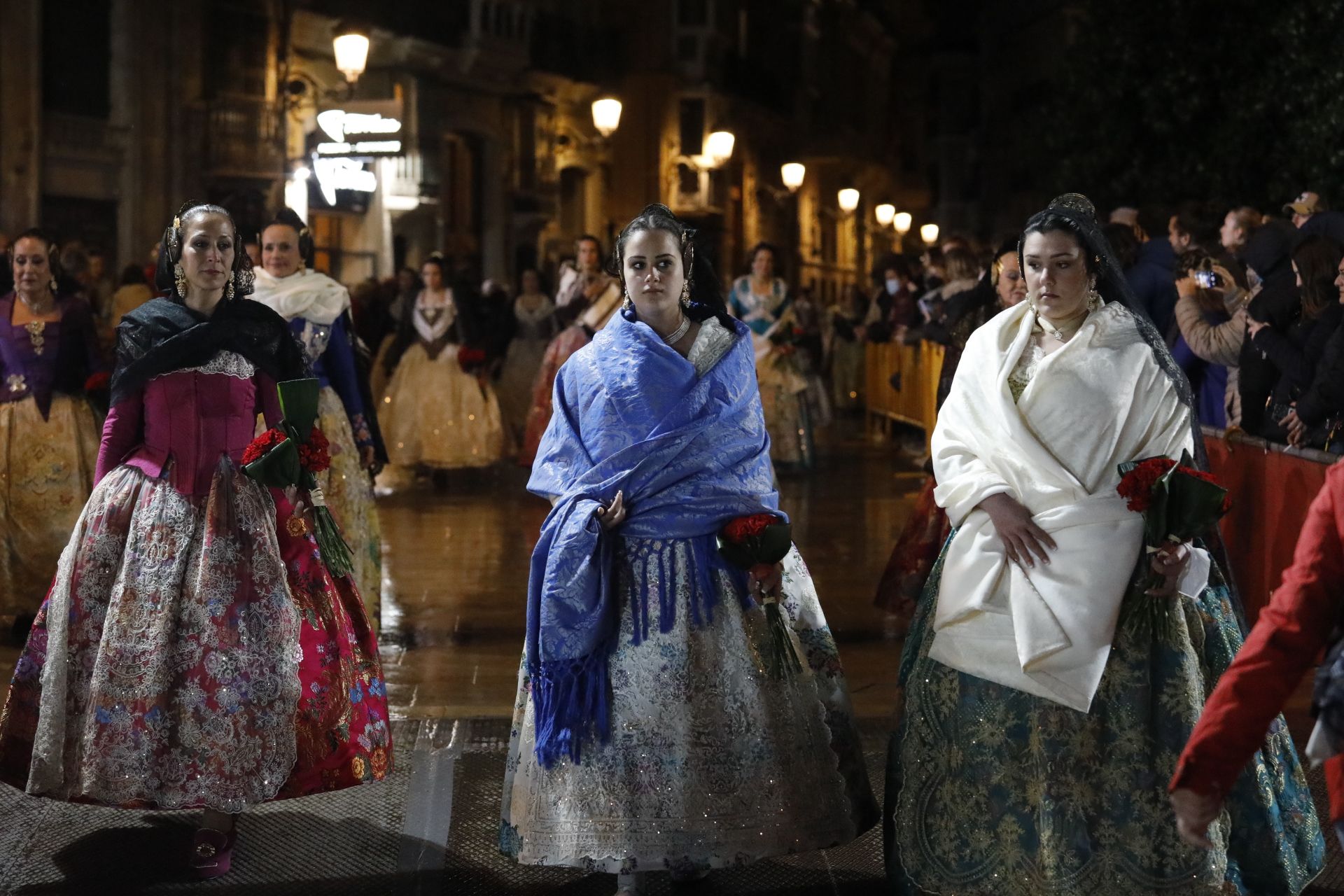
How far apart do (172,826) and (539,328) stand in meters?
11.5

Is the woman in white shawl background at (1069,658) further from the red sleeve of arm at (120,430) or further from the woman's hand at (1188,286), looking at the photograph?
the woman's hand at (1188,286)

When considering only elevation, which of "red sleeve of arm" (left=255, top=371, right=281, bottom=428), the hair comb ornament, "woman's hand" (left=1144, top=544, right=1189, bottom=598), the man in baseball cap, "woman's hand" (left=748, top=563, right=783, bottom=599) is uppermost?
the man in baseball cap

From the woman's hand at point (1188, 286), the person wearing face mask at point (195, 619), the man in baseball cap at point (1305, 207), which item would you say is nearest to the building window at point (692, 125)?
the man in baseball cap at point (1305, 207)

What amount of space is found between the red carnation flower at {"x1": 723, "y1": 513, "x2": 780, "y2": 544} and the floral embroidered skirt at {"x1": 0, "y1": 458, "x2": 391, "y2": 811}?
132cm

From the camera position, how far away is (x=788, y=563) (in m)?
4.78

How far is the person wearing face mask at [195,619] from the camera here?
482cm

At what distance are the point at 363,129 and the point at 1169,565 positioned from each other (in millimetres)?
11815

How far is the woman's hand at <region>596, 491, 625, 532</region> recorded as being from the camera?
4488 millimetres

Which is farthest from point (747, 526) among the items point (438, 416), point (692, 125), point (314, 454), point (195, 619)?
point (692, 125)

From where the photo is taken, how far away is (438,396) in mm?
14273

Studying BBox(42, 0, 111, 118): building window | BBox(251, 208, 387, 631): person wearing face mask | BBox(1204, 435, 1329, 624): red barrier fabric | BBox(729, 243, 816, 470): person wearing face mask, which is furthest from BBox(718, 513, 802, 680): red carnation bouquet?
BBox(42, 0, 111, 118): building window

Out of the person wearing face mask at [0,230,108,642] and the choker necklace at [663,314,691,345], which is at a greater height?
the choker necklace at [663,314,691,345]

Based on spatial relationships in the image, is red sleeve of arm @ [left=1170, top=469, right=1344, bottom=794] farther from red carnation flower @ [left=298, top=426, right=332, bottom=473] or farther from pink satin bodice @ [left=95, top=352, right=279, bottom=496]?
pink satin bodice @ [left=95, top=352, right=279, bottom=496]

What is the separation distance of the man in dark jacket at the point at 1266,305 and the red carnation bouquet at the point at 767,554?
3.89m
